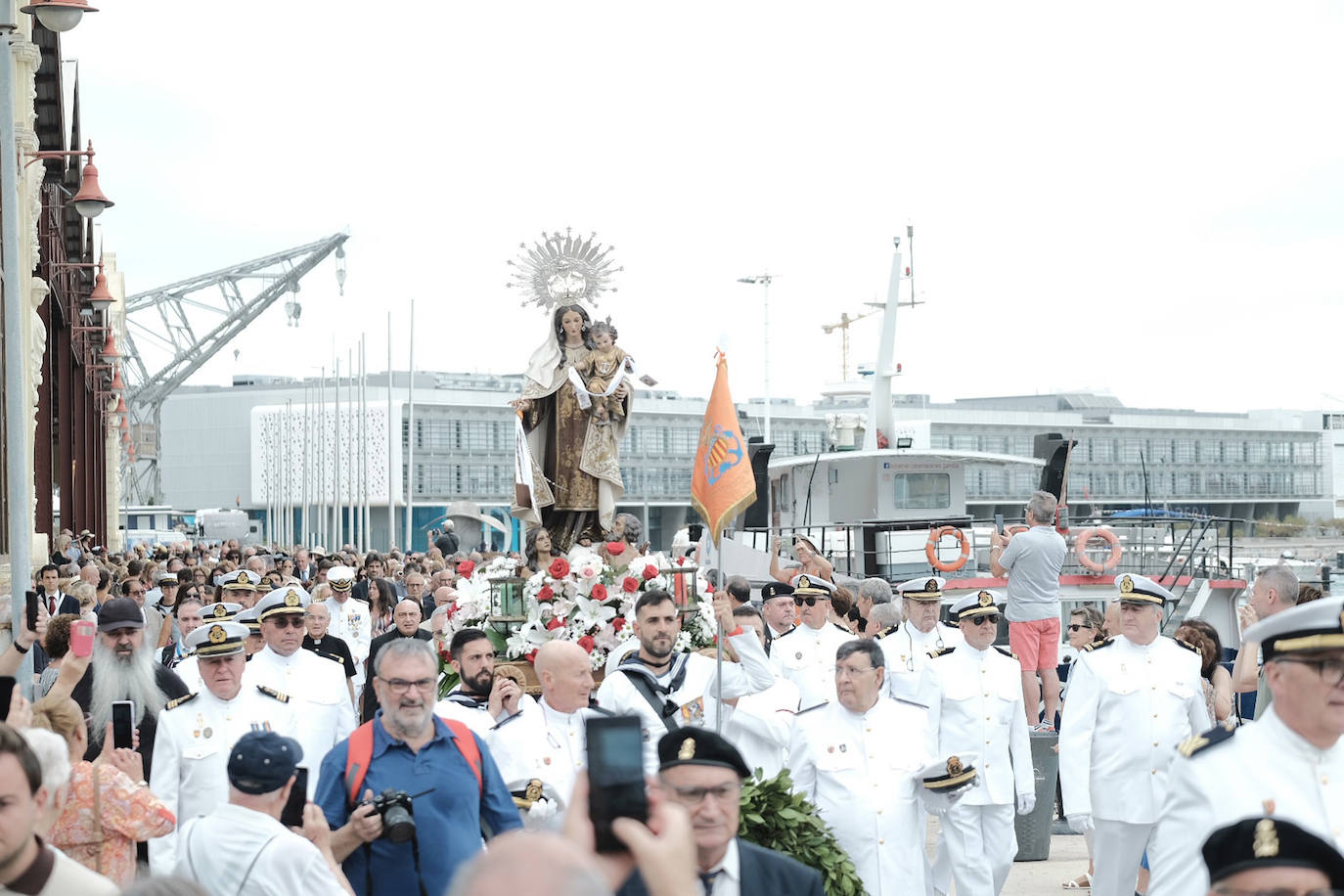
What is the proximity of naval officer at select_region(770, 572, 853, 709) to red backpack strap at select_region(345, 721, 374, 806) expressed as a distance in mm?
4933

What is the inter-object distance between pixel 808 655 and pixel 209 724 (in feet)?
14.6

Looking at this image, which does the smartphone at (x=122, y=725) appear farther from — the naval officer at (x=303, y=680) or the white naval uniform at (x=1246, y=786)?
the white naval uniform at (x=1246, y=786)

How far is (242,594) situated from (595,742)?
9010 mm

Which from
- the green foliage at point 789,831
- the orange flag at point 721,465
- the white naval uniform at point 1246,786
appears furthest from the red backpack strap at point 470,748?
the orange flag at point 721,465

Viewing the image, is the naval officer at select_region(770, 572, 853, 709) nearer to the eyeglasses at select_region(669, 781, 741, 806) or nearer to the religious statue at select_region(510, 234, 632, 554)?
the religious statue at select_region(510, 234, 632, 554)

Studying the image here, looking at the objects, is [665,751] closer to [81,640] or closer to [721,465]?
[81,640]

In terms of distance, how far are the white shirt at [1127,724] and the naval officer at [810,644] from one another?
214 centimetres

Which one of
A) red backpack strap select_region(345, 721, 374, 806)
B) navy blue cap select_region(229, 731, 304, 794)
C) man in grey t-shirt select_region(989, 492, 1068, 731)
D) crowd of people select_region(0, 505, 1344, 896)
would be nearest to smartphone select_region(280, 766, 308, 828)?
crowd of people select_region(0, 505, 1344, 896)

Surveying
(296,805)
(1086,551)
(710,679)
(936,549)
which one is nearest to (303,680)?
(710,679)

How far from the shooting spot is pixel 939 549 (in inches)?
1093

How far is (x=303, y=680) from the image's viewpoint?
8.29 metres

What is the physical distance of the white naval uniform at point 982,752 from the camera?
8922 mm

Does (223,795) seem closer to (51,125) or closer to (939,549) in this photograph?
(939,549)

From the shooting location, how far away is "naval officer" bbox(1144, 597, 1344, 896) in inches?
170
